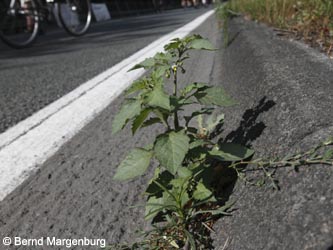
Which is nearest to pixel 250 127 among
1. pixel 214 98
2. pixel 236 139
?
pixel 236 139

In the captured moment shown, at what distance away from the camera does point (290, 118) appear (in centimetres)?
115

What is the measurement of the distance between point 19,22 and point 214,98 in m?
5.75

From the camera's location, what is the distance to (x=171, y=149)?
3.50 feet

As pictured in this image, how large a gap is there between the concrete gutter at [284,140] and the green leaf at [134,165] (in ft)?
0.85

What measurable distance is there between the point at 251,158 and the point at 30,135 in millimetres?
1238

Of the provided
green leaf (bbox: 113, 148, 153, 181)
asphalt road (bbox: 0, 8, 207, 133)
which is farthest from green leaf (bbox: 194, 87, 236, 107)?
asphalt road (bbox: 0, 8, 207, 133)

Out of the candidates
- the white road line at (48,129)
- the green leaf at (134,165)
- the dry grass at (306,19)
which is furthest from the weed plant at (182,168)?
the dry grass at (306,19)

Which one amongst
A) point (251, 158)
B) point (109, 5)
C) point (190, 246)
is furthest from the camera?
point (109, 5)

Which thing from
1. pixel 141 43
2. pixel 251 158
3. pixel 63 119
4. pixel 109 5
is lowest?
pixel 109 5

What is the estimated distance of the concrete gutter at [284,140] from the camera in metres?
0.77

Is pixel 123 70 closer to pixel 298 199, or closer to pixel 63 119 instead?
pixel 63 119

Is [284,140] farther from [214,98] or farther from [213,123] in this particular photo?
[213,123]

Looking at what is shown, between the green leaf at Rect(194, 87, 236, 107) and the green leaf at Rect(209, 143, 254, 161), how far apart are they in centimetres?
13

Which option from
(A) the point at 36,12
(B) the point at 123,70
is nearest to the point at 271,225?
(B) the point at 123,70
